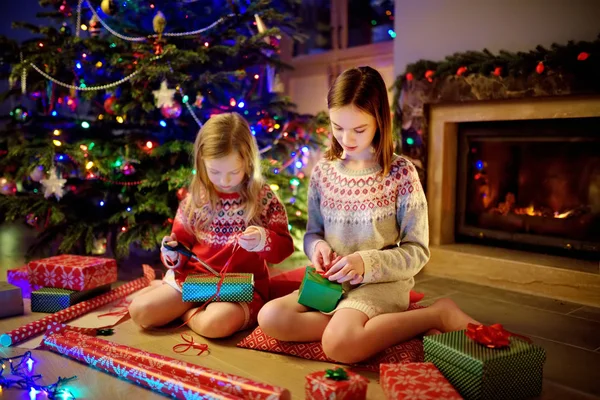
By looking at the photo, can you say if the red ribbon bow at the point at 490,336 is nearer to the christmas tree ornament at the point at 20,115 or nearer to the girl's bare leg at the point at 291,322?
the girl's bare leg at the point at 291,322

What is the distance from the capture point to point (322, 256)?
5.74ft

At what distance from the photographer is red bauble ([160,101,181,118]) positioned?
A: 2.60 meters

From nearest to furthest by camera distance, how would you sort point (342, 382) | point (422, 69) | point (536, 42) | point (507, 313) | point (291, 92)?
point (342, 382), point (507, 313), point (536, 42), point (422, 69), point (291, 92)

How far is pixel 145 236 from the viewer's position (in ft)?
8.62

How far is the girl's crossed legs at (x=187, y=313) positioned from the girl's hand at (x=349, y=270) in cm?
40

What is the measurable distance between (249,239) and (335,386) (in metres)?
0.67

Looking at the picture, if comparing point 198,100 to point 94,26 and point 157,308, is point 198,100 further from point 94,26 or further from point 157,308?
point 157,308

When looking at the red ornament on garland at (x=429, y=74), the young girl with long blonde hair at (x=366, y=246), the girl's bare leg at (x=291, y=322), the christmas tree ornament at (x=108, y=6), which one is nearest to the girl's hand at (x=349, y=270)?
the young girl with long blonde hair at (x=366, y=246)

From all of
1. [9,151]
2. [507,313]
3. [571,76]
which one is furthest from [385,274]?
[9,151]

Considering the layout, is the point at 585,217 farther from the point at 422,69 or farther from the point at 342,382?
the point at 342,382

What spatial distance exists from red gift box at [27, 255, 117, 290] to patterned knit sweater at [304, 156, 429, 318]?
950mm

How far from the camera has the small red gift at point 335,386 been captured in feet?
4.20

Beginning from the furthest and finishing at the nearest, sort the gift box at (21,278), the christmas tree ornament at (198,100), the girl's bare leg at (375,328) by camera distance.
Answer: the christmas tree ornament at (198,100), the gift box at (21,278), the girl's bare leg at (375,328)

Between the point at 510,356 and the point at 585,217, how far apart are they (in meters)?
1.54
